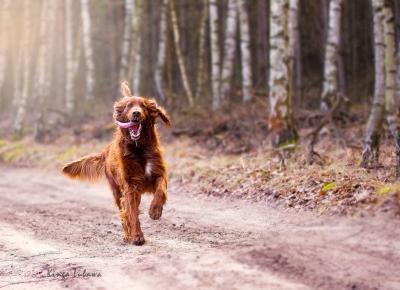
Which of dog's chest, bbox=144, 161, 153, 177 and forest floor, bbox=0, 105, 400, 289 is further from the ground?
dog's chest, bbox=144, 161, 153, 177

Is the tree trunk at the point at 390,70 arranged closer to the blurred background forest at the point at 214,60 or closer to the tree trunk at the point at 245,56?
the blurred background forest at the point at 214,60

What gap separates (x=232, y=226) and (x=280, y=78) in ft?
16.7

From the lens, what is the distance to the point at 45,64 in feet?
73.5

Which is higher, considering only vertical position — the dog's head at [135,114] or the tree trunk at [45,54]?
the tree trunk at [45,54]

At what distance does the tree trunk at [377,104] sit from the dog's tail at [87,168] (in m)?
3.48

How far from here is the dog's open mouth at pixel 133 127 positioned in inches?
259

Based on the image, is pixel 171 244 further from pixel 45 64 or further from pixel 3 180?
pixel 45 64

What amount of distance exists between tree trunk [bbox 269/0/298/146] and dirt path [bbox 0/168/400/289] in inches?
131

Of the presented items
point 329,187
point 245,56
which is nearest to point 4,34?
point 245,56

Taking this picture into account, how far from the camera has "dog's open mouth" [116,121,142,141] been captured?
659 cm

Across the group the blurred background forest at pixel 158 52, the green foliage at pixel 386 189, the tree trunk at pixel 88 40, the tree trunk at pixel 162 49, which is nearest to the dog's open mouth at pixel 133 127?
the green foliage at pixel 386 189

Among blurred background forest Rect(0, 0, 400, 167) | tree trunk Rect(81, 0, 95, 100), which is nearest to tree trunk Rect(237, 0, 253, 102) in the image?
blurred background forest Rect(0, 0, 400, 167)

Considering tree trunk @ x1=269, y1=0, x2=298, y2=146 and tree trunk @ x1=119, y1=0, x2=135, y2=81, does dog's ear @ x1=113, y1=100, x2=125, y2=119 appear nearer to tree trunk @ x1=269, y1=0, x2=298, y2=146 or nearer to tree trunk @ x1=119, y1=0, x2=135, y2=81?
tree trunk @ x1=269, y1=0, x2=298, y2=146

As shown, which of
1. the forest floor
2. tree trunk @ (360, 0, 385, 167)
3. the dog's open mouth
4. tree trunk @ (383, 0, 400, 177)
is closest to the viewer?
the forest floor
